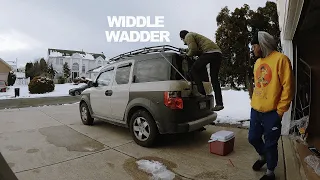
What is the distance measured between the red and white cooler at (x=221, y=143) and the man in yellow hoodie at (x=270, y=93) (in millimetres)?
858

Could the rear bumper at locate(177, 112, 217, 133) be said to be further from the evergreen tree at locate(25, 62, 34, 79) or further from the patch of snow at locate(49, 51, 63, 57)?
the patch of snow at locate(49, 51, 63, 57)

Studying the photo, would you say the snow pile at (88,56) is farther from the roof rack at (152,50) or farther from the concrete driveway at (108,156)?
the roof rack at (152,50)

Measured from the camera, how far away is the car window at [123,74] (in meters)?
4.75

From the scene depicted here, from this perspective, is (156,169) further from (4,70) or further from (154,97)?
(4,70)

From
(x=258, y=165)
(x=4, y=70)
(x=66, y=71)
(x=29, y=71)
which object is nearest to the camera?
(x=258, y=165)

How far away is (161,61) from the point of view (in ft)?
13.7

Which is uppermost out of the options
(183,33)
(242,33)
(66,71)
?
(66,71)

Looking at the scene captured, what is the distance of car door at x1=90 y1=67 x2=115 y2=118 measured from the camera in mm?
5141

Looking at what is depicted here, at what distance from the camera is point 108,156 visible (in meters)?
3.79

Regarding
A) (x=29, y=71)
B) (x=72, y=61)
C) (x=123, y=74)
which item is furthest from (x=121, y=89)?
(x=72, y=61)

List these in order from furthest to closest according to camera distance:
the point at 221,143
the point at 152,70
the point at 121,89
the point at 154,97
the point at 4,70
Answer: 1. the point at 4,70
2. the point at 121,89
3. the point at 152,70
4. the point at 154,97
5. the point at 221,143

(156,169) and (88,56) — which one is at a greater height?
(88,56)

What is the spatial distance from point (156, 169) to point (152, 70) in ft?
6.16

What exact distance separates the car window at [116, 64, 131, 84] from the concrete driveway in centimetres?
127
